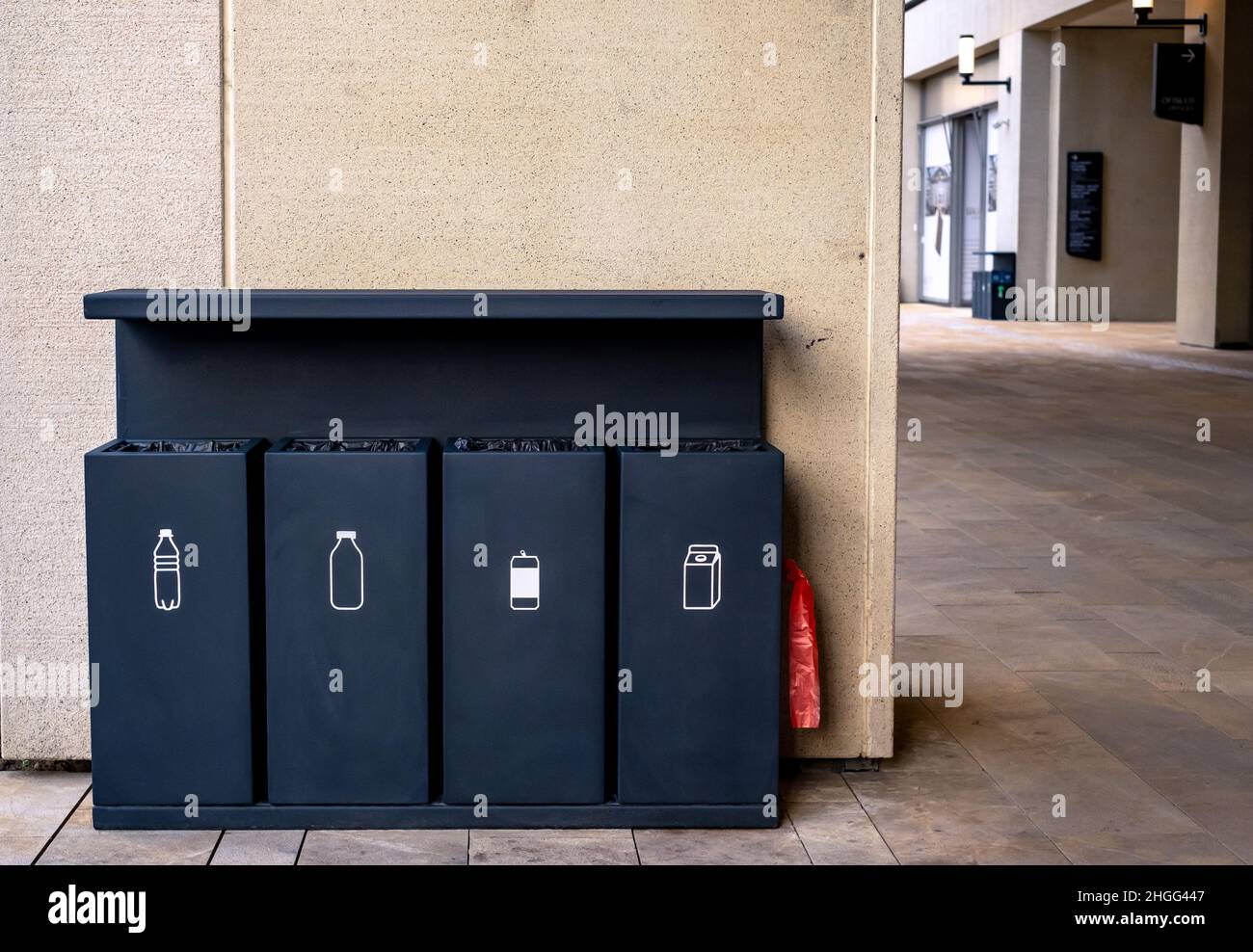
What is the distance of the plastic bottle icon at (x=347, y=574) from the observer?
154 inches

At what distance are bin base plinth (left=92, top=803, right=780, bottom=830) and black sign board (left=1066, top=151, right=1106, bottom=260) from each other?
80.7 feet

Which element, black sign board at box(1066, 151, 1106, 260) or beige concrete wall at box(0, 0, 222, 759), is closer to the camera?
beige concrete wall at box(0, 0, 222, 759)

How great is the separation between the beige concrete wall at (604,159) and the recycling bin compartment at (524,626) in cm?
69

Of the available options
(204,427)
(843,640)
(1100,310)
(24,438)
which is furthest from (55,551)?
(1100,310)

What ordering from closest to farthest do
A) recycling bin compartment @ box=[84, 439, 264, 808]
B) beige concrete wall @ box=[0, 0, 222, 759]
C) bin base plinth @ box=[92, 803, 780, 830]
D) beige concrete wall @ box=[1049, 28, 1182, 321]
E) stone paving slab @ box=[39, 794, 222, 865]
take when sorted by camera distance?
stone paving slab @ box=[39, 794, 222, 865] → recycling bin compartment @ box=[84, 439, 264, 808] → bin base plinth @ box=[92, 803, 780, 830] → beige concrete wall @ box=[0, 0, 222, 759] → beige concrete wall @ box=[1049, 28, 1182, 321]

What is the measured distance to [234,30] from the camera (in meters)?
4.21

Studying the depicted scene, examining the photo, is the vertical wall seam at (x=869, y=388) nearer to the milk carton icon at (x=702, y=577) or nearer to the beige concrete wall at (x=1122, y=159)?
the milk carton icon at (x=702, y=577)

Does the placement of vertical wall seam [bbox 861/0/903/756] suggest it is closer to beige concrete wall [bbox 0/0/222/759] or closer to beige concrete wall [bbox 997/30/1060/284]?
beige concrete wall [bbox 0/0/222/759]

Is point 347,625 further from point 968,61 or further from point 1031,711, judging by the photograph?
point 968,61

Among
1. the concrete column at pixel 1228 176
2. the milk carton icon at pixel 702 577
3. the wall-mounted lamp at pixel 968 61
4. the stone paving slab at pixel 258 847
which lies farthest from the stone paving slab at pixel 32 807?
the wall-mounted lamp at pixel 968 61

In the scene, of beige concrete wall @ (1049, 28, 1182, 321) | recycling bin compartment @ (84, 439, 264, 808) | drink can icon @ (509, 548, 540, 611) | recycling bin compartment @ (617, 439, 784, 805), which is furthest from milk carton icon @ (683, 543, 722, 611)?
beige concrete wall @ (1049, 28, 1182, 321)

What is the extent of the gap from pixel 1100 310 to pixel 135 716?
26.0m

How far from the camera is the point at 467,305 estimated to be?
3.80m

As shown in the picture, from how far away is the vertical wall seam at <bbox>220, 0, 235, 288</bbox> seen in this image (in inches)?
166
